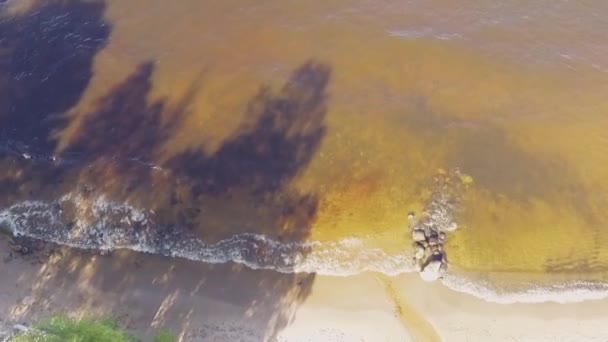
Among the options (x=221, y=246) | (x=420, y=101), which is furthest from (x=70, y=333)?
(x=420, y=101)

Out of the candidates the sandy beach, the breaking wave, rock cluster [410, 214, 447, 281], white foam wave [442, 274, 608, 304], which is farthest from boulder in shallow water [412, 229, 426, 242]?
white foam wave [442, 274, 608, 304]

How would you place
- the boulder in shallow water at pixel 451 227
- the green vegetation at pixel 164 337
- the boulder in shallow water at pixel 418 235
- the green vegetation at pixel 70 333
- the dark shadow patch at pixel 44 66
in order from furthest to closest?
1. the dark shadow patch at pixel 44 66
2. the boulder in shallow water at pixel 451 227
3. the boulder in shallow water at pixel 418 235
4. the green vegetation at pixel 164 337
5. the green vegetation at pixel 70 333

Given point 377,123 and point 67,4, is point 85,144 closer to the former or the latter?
point 67,4

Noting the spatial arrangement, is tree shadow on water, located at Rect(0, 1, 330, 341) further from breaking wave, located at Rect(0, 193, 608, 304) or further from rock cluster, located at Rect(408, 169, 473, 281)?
rock cluster, located at Rect(408, 169, 473, 281)

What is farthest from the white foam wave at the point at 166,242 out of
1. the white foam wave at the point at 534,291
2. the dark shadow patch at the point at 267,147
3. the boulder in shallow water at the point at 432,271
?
the dark shadow patch at the point at 267,147

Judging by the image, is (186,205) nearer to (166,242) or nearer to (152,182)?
(166,242)

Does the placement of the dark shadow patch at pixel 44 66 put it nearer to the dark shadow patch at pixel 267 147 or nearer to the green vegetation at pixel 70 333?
the dark shadow patch at pixel 267 147
